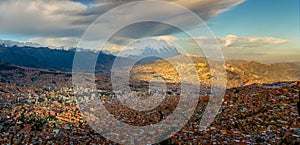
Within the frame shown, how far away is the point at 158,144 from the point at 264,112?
4154mm

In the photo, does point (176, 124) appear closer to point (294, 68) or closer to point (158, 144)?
point (158, 144)

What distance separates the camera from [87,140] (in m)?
8.98

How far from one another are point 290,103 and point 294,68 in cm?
15405

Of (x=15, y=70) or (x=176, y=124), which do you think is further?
(x=15, y=70)

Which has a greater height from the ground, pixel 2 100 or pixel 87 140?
pixel 87 140

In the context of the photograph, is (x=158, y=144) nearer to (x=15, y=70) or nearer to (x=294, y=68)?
(x=15, y=70)

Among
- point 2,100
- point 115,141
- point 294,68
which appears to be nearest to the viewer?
point 115,141

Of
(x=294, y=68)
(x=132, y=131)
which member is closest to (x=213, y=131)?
(x=132, y=131)

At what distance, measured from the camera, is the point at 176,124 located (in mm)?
10023

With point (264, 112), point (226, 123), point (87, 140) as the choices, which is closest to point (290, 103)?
point (264, 112)

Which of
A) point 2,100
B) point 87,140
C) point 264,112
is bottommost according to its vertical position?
point 2,100

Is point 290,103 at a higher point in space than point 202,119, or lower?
higher

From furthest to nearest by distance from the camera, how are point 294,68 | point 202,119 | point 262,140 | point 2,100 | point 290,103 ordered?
point 294,68 → point 2,100 → point 202,119 → point 290,103 → point 262,140

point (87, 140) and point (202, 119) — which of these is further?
point (202, 119)
